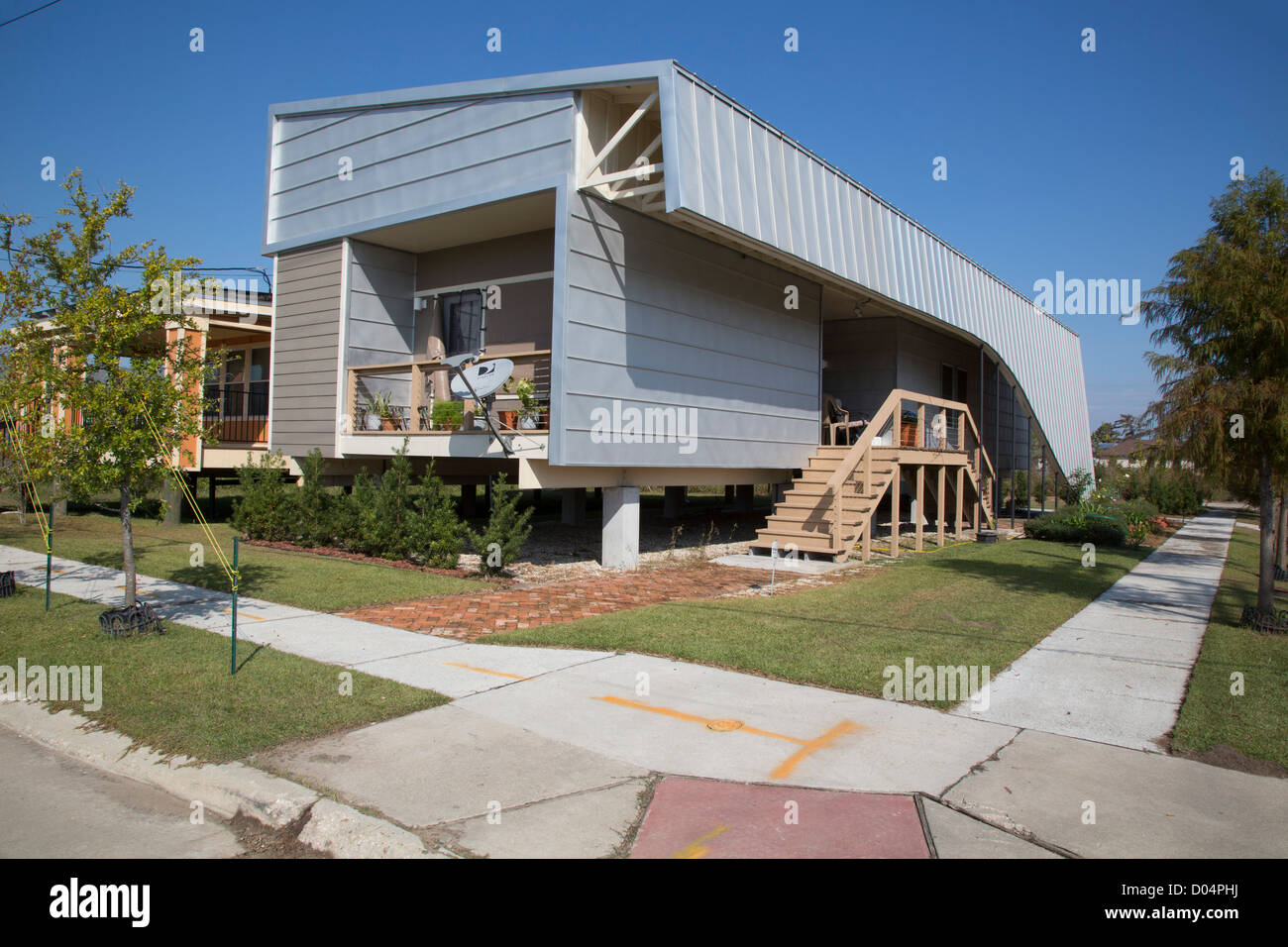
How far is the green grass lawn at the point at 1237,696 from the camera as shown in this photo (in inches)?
206

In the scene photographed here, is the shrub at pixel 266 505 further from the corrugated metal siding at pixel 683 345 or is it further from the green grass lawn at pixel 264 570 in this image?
the corrugated metal siding at pixel 683 345

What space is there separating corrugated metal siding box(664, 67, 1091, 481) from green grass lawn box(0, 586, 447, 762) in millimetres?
7053

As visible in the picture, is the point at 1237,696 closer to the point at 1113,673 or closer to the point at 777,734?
the point at 1113,673

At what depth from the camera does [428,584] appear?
10586 mm

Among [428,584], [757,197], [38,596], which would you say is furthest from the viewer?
[757,197]

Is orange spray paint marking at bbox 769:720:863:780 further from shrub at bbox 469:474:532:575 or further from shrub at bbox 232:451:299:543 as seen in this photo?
shrub at bbox 232:451:299:543

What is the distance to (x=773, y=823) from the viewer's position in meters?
4.04

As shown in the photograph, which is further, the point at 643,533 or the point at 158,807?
the point at 643,533

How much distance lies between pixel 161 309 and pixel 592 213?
5630 millimetres

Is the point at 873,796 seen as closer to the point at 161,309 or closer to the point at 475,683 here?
the point at 475,683

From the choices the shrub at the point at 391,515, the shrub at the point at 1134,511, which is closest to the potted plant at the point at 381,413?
the shrub at the point at 391,515

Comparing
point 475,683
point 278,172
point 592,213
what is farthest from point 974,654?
point 278,172

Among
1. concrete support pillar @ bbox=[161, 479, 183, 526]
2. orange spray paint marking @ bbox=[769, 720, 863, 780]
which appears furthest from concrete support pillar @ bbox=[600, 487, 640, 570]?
concrete support pillar @ bbox=[161, 479, 183, 526]

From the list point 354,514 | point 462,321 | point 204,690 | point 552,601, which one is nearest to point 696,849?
point 204,690
